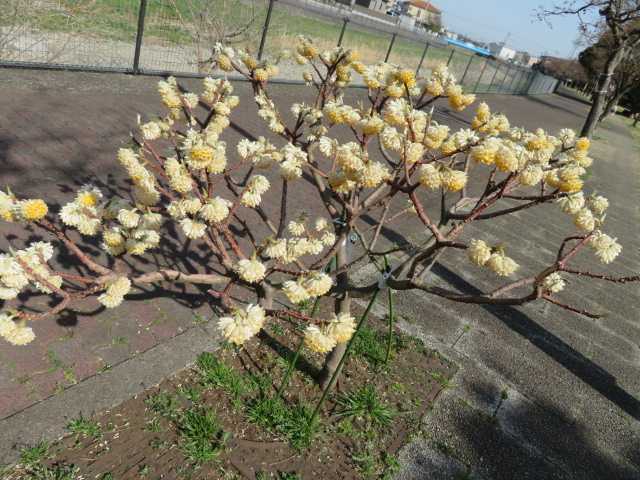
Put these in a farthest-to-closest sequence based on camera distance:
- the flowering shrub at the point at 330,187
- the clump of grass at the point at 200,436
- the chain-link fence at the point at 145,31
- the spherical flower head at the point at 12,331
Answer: the chain-link fence at the point at 145,31 < the clump of grass at the point at 200,436 < the flowering shrub at the point at 330,187 < the spherical flower head at the point at 12,331

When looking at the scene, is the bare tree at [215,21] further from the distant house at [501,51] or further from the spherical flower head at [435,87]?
the distant house at [501,51]

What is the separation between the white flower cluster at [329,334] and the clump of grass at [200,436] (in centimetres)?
117

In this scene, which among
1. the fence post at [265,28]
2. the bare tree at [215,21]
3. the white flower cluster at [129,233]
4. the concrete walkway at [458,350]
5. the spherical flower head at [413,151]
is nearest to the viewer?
the spherical flower head at [413,151]

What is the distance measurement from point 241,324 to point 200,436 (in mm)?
1237

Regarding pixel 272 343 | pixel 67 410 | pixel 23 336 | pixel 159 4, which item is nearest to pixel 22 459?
pixel 67 410

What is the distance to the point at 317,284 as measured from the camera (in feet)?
6.00

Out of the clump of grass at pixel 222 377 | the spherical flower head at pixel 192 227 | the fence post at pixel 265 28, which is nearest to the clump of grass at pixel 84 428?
the clump of grass at pixel 222 377

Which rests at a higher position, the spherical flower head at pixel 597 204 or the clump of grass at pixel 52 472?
the spherical flower head at pixel 597 204

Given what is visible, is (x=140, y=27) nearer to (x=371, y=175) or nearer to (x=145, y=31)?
(x=145, y=31)

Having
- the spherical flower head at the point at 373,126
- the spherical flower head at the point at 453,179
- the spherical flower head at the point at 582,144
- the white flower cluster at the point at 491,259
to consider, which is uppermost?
the spherical flower head at the point at 582,144

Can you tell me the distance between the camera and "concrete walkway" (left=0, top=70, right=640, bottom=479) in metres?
2.88

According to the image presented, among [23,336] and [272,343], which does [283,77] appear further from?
[23,336]

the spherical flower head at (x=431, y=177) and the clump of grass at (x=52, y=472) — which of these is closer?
the spherical flower head at (x=431, y=177)

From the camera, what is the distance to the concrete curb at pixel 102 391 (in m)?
2.37
